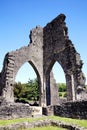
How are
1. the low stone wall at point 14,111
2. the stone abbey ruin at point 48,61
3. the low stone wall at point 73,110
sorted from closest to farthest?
the low stone wall at point 73,110 → the low stone wall at point 14,111 → the stone abbey ruin at point 48,61

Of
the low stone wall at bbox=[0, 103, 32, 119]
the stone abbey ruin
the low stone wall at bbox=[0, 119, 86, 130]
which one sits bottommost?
the low stone wall at bbox=[0, 119, 86, 130]

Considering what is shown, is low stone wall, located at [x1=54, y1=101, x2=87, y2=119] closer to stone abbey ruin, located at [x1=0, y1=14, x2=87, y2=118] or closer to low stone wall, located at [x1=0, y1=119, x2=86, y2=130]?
low stone wall, located at [x1=0, y1=119, x2=86, y2=130]

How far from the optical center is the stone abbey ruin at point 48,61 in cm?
1977

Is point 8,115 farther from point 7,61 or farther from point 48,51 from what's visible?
point 48,51

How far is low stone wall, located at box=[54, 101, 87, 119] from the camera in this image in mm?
12195

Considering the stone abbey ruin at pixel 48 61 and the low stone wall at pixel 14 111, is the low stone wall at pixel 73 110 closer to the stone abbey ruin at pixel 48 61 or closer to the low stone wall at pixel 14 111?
the low stone wall at pixel 14 111

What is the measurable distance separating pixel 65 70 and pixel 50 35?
18.7 feet

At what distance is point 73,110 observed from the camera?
13.1m

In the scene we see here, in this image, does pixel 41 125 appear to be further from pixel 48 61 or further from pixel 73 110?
pixel 48 61

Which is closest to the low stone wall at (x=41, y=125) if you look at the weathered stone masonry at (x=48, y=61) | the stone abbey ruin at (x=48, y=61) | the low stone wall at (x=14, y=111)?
the low stone wall at (x=14, y=111)

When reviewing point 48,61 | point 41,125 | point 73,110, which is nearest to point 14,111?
point 41,125

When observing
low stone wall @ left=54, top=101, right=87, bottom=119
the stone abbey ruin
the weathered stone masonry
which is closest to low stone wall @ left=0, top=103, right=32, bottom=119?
low stone wall @ left=54, top=101, right=87, bottom=119

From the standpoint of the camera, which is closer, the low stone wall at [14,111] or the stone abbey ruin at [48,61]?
the low stone wall at [14,111]

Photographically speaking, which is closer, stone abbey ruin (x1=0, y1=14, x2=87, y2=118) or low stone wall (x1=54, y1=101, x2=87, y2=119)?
low stone wall (x1=54, y1=101, x2=87, y2=119)
